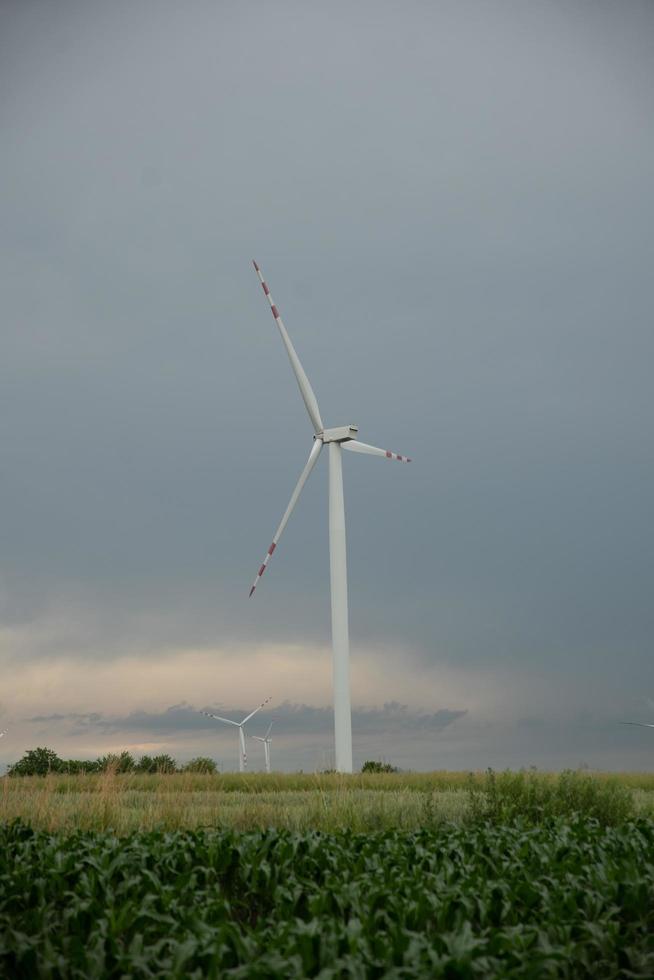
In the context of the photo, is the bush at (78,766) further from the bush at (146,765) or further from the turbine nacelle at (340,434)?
the turbine nacelle at (340,434)

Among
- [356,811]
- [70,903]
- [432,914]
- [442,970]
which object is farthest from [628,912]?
[356,811]

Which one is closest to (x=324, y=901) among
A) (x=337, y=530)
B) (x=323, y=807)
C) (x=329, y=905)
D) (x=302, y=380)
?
(x=329, y=905)

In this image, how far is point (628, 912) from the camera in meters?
10.5

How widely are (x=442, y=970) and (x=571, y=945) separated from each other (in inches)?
59.5

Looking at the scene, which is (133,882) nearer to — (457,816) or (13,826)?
(13,826)

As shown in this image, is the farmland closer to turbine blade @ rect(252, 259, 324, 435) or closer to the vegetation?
the vegetation

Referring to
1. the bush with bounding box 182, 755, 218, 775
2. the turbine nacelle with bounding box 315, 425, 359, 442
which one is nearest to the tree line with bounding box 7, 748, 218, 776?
the bush with bounding box 182, 755, 218, 775

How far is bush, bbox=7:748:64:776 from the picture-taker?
40.5m

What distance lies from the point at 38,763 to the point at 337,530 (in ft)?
57.9

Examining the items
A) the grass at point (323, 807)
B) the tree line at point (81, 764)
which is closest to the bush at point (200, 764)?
the tree line at point (81, 764)

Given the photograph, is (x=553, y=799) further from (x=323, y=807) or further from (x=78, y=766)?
(x=78, y=766)

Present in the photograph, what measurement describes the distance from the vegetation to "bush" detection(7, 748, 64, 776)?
2827 centimetres

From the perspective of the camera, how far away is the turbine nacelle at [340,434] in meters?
39.6

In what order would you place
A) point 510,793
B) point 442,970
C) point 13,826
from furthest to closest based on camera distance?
point 510,793
point 13,826
point 442,970
